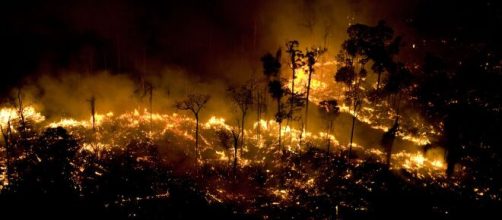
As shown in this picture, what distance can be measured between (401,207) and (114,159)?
21.3 metres

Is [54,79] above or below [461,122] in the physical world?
above

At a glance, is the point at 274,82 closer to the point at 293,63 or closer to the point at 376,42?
the point at 293,63

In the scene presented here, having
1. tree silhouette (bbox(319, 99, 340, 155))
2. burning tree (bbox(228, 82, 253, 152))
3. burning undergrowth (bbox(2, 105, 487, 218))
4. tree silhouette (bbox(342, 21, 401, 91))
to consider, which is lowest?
burning undergrowth (bbox(2, 105, 487, 218))

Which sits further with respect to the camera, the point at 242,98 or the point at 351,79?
the point at 351,79

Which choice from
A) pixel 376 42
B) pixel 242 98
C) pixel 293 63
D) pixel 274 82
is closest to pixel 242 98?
pixel 242 98

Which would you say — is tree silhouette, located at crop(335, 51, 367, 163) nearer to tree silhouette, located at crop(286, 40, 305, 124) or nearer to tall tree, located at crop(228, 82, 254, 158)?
tree silhouette, located at crop(286, 40, 305, 124)

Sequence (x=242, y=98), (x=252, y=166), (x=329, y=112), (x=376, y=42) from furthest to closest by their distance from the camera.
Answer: (x=242, y=98), (x=329, y=112), (x=376, y=42), (x=252, y=166)

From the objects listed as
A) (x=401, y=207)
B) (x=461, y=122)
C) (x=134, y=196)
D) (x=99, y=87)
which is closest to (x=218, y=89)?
(x=99, y=87)

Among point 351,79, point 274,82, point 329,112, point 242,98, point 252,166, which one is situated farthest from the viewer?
point 351,79

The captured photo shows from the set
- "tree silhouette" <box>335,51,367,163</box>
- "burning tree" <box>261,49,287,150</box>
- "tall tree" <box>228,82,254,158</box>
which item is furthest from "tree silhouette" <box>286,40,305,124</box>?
"tree silhouette" <box>335,51,367,163</box>

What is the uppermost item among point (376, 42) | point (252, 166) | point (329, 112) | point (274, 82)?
point (376, 42)

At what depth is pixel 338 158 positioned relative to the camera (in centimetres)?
3484

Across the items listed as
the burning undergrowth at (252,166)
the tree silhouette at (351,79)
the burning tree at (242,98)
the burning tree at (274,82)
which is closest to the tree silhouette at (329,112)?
the burning undergrowth at (252,166)

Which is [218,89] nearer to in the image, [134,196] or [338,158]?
[338,158]
